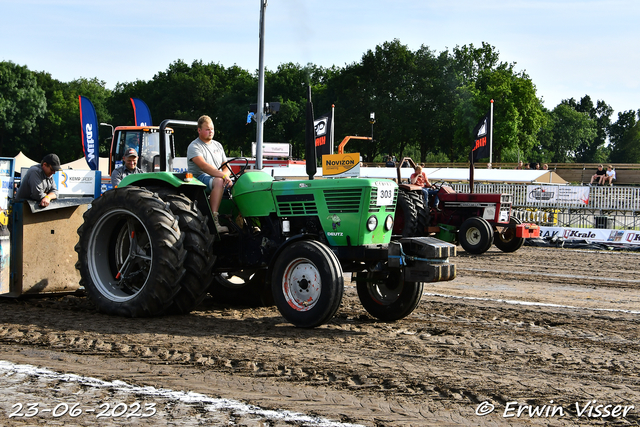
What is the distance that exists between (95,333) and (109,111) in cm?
6931

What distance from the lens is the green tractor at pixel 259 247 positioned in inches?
228

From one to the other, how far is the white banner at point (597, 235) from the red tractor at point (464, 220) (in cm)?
279

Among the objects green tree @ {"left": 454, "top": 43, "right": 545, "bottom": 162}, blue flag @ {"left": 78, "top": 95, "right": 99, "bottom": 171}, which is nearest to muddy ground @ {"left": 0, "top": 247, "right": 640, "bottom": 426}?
blue flag @ {"left": 78, "top": 95, "right": 99, "bottom": 171}

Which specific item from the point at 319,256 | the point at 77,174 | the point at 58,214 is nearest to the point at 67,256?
the point at 58,214

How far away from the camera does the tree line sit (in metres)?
54.0

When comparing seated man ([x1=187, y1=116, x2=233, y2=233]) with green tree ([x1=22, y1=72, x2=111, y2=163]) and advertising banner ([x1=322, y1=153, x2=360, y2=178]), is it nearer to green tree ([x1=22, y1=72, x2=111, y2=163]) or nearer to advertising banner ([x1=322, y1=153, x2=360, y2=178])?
advertising banner ([x1=322, y1=153, x2=360, y2=178])

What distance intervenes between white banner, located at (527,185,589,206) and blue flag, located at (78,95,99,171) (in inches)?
664

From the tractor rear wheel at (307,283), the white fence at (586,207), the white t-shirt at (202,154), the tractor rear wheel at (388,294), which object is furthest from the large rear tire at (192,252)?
the white fence at (586,207)

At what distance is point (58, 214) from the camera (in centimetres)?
748

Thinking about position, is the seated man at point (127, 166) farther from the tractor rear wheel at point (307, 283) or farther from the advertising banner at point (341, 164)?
the advertising banner at point (341, 164)

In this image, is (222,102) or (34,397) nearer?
→ (34,397)

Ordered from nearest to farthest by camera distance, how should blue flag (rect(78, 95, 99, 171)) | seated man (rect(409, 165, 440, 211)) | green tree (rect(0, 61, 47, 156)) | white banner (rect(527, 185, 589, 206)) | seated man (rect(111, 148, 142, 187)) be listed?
seated man (rect(111, 148, 142, 187))
seated man (rect(409, 165, 440, 211))
white banner (rect(527, 185, 589, 206))
blue flag (rect(78, 95, 99, 171))
green tree (rect(0, 61, 47, 156))

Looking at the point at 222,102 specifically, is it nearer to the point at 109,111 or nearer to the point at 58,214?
the point at 109,111

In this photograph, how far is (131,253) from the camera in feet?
21.7
